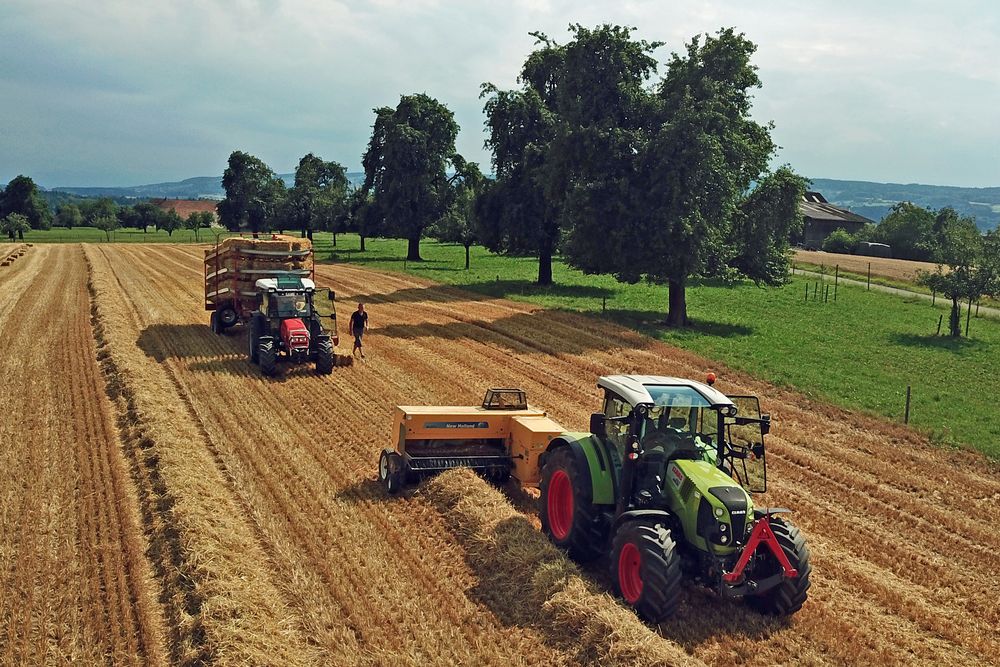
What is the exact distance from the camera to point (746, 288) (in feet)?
145

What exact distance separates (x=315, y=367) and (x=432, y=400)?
409cm

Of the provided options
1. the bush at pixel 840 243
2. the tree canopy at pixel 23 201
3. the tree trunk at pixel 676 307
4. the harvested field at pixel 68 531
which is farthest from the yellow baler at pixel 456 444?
the tree canopy at pixel 23 201

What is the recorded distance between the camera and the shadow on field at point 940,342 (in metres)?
26.8

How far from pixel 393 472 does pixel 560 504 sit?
3.08m

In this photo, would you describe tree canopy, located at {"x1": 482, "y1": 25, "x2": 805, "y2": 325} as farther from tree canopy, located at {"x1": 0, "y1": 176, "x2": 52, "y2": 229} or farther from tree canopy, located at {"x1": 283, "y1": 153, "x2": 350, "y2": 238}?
tree canopy, located at {"x1": 0, "y1": 176, "x2": 52, "y2": 229}

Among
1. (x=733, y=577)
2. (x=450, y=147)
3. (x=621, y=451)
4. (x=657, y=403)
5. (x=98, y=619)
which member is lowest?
(x=98, y=619)

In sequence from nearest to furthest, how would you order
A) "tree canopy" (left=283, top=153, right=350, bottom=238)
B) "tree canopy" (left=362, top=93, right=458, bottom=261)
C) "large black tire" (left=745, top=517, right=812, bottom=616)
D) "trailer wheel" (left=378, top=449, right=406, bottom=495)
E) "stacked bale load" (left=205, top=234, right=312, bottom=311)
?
"large black tire" (left=745, top=517, right=812, bottom=616), "trailer wheel" (left=378, top=449, right=406, bottom=495), "stacked bale load" (left=205, top=234, right=312, bottom=311), "tree canopy" (left=362, top=93, right=458, bottom=261), "tree canopy" (left=283, top=153, right=350, bottom=238)

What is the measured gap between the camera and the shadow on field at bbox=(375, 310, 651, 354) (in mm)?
25656

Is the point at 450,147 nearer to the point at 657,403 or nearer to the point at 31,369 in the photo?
the point at 31,369

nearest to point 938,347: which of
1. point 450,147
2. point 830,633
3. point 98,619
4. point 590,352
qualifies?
point 590,352

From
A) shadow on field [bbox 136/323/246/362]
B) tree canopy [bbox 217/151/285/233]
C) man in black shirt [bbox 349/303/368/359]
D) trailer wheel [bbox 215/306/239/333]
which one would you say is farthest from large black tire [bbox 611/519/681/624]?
tree canopy [bbox 217/151/285/233]

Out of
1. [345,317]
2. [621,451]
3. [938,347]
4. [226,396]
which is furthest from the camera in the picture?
[345,317]

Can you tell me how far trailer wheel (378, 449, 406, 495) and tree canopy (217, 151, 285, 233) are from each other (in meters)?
73.0

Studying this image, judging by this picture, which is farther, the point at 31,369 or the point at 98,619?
the point at 31,369
